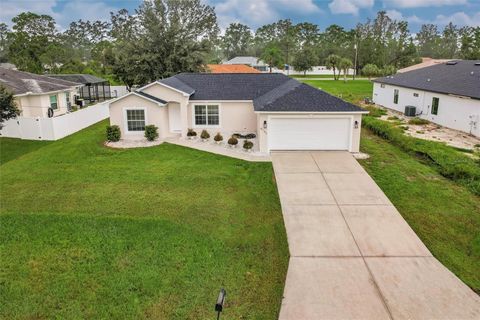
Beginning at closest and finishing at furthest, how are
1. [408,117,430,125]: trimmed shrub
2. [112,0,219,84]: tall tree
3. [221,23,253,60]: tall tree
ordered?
[408,117,430,125]: trimmed shrub < [112,0,219,84]: tall tree < [221,23,253,60]: tall tree

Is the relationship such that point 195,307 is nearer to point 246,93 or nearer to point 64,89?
point 246,93

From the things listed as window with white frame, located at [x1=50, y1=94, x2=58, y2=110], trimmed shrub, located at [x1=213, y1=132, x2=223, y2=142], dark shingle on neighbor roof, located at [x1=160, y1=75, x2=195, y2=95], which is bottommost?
trimmed shrub, located at [x1=213, y1=132, x2=223, y2=142]

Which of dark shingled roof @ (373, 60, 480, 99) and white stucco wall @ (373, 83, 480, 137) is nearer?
white stucco wall @ (373, 83, 480, 137)

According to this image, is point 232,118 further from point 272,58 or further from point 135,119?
point 272,58

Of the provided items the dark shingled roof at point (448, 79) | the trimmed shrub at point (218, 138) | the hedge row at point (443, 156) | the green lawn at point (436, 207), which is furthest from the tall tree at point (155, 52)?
the green lawn at point (436, 207)

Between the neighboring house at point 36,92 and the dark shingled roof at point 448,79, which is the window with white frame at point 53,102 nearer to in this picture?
the neighboring house at point 36,92

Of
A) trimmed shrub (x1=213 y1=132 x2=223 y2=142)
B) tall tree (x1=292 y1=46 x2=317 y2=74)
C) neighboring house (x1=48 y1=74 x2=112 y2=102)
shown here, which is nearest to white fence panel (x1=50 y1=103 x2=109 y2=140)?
neighboring house (x1=48 y1=74 x2=112 y2=102)

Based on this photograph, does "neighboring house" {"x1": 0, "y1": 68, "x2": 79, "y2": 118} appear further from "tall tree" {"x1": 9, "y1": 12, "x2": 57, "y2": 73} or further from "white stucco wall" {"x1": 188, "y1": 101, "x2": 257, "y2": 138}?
"tall tree" {"x1": 9, "y1": 12, "x2": 57, "y2": 73}
